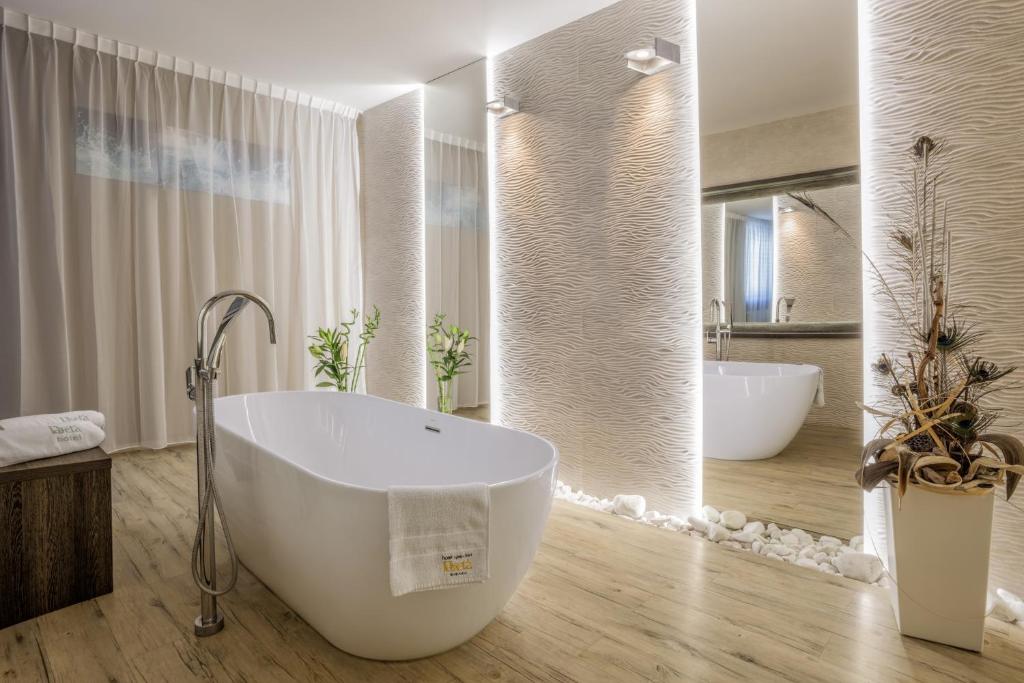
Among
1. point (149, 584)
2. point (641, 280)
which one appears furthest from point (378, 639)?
point (641, 280)

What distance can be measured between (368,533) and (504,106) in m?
2.64

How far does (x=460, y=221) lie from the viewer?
12.6 feet

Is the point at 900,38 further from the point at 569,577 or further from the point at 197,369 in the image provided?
the point at 197,369

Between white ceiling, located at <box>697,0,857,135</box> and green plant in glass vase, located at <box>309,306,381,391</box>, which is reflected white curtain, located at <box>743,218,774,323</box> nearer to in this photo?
white ceiling, located at <box>697,0,857,135</box>

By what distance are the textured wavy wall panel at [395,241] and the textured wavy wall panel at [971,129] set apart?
2.89m

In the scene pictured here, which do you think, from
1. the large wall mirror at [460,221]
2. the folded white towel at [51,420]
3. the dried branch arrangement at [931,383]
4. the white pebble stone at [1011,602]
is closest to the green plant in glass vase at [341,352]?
the large wall mirror at [460,221]

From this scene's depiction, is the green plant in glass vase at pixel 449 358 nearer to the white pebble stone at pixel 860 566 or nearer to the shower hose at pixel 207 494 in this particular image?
the shower hose at pixel 207 494

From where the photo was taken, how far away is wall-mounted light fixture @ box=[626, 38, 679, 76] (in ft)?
8.55

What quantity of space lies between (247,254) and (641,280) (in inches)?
111

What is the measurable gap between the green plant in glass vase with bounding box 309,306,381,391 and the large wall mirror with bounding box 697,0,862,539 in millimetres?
2503

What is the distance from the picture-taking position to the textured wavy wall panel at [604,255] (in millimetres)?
2729

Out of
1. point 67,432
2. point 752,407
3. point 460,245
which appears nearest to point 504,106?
point 460,245

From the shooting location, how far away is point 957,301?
2.00m

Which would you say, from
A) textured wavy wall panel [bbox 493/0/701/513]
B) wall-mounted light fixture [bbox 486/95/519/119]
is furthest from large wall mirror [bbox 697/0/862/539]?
wall-mounted light fixture [bbox 486/95/519/119]
